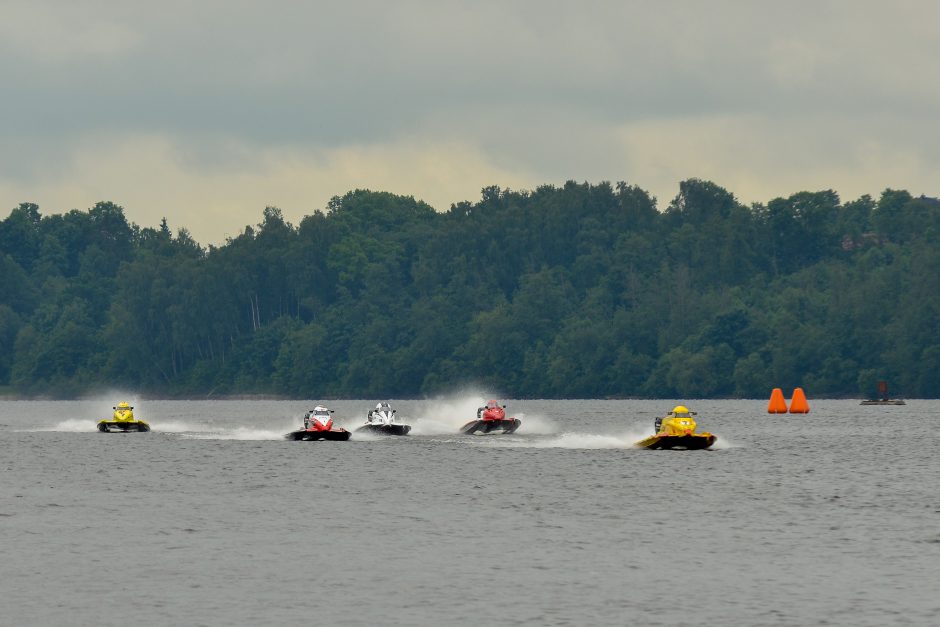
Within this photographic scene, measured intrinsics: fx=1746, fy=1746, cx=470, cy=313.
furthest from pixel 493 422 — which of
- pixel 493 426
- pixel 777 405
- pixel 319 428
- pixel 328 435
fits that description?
pixel 777 405

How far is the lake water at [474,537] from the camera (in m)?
42.6

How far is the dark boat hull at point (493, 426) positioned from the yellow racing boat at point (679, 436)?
25.9 m

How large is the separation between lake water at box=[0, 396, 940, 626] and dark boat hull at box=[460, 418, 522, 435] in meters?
14.4

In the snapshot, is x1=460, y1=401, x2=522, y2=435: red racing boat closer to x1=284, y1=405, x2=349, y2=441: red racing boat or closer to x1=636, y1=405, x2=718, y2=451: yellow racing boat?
x1=284, y1=405, x2=349, y2=441: red racing boat

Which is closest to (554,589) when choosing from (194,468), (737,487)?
(737,487)

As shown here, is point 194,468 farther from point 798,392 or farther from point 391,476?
point 798,392

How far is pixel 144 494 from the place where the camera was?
74500 mm

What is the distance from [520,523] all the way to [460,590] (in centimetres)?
1572

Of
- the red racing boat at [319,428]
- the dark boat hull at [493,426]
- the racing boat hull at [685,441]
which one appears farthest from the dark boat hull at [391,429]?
the racing boat hull at [685,441]

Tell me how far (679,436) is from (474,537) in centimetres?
4006

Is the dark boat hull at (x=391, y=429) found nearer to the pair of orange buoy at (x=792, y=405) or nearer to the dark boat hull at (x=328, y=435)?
the dark boat hull at (x=328, y=435)

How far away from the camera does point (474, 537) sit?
56750 millimetres

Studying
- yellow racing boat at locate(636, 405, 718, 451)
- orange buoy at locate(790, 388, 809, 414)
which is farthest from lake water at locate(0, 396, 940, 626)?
orange buoy at locate(790, 388, 809, 414)

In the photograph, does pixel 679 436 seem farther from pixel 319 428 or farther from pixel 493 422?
pixel 493 422
